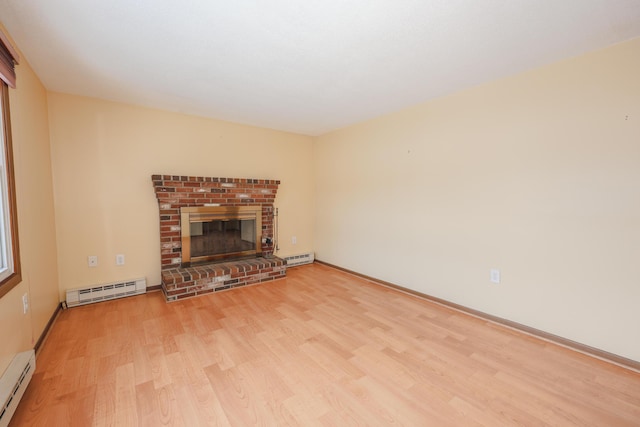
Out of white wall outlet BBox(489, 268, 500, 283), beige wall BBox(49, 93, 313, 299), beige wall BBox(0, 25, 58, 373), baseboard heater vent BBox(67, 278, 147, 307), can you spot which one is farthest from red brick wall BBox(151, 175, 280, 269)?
white wall outlet BBox(489, 268, 500, 283)

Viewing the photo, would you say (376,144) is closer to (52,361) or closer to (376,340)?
(376,340)

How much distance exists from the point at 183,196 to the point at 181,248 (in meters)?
0.66

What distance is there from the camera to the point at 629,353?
1841 mm

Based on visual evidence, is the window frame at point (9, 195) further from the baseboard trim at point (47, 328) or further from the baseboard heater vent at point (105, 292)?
the baseboard heater vent at point (105, 292)

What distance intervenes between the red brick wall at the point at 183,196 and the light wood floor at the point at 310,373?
2.70 ft

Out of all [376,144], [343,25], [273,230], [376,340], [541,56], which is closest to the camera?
[343,25]

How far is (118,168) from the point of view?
3.03 meters


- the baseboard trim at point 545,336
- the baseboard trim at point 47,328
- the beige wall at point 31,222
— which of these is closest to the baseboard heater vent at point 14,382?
the beige wall at point 31,222

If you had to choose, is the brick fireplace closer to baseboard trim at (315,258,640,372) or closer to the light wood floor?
the light wood floor

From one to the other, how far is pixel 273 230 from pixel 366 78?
2.63 meters

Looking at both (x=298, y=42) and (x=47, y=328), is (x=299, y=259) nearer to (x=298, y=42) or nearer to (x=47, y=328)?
(x=47, y=328)

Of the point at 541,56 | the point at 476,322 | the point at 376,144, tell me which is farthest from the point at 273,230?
the point at 541,56

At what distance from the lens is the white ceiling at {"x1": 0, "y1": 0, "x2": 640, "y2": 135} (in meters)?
1.51

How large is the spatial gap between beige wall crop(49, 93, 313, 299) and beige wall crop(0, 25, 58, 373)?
0.15 meters
